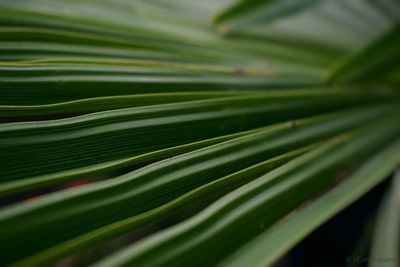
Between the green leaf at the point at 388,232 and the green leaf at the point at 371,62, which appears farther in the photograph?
the green leaf at the point at 371,62

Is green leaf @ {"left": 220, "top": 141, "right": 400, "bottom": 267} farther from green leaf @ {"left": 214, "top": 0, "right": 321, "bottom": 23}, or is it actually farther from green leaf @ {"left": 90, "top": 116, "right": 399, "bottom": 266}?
green leaf @ {"left": 214, "top": 0, "right": 321, "bottom": 23}

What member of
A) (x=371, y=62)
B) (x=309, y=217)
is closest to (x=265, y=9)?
(x=371, y=62)

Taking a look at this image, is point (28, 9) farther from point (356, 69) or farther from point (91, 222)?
point (356, 69)

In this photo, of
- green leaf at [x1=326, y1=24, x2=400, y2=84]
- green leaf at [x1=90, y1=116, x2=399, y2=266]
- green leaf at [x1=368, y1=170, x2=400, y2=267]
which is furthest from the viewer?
green leaf at [x1=326, y1=24, x2=400, y2=84]

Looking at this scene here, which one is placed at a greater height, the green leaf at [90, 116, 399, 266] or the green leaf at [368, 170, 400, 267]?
the green leaf at [90, 116, 399, 266]

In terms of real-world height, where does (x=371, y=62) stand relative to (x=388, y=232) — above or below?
above

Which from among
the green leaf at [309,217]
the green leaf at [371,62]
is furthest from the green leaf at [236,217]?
the green leaf at [371,62]

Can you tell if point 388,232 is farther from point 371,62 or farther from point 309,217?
point 371,62

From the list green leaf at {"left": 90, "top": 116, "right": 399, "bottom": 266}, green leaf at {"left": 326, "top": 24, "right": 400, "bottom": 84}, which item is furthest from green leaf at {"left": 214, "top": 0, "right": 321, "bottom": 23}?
green leaf at {"left": 90, "top": 116, "right": 399, "bottom": 266}

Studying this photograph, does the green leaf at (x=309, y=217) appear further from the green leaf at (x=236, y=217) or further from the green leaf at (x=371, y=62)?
the green leaf at (x=371, y=62)

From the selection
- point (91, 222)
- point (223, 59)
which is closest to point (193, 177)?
point (91, 222)

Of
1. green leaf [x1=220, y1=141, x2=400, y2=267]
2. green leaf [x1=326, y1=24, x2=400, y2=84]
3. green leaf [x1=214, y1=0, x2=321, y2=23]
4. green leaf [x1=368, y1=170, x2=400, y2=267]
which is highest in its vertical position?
green leaf [x1=214, y1=0, x2=321, y2=23]
